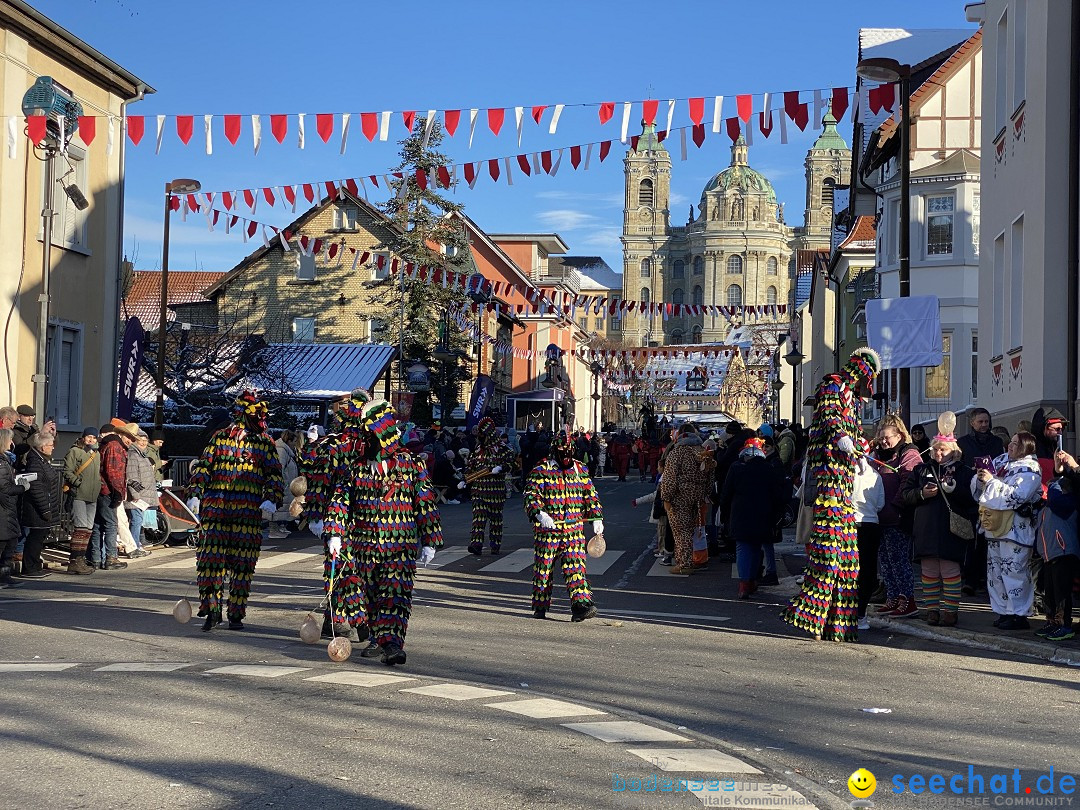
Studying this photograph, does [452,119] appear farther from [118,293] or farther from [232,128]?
[118,293]

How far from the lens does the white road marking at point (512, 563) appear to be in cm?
1622

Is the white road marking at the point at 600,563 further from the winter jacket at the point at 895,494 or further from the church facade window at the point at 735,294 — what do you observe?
the church facade window at the point at 735,294

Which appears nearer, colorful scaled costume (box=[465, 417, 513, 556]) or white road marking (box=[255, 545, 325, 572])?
white road marking (box=[255, 545, 325, 572])

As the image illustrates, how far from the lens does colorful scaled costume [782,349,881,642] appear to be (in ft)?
35.2

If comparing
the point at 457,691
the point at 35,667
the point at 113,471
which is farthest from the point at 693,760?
the point at 113,471

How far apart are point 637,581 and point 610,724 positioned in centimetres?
793

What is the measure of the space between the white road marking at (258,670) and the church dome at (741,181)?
170m

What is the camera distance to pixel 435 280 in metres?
48.8

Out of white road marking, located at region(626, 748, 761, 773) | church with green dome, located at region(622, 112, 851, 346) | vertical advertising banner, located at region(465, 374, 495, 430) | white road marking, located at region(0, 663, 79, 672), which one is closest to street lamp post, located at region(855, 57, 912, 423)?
white road marking, located at region(626, 748, 761, 773)

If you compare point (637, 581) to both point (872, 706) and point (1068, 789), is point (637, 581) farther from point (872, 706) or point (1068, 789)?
point (1068, 789)

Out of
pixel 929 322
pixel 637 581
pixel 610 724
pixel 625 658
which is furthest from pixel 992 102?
pixel 610 724

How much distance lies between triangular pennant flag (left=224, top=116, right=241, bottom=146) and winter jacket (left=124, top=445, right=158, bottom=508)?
13.4 ft

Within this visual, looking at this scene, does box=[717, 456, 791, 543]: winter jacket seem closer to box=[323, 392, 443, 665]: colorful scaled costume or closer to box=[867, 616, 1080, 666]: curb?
box=[867, 616, 1080, 666]: curb

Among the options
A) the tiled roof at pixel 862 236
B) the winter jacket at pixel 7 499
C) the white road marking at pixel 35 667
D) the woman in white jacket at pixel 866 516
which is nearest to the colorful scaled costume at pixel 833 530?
the woman in white jacket at pixel 866 516
